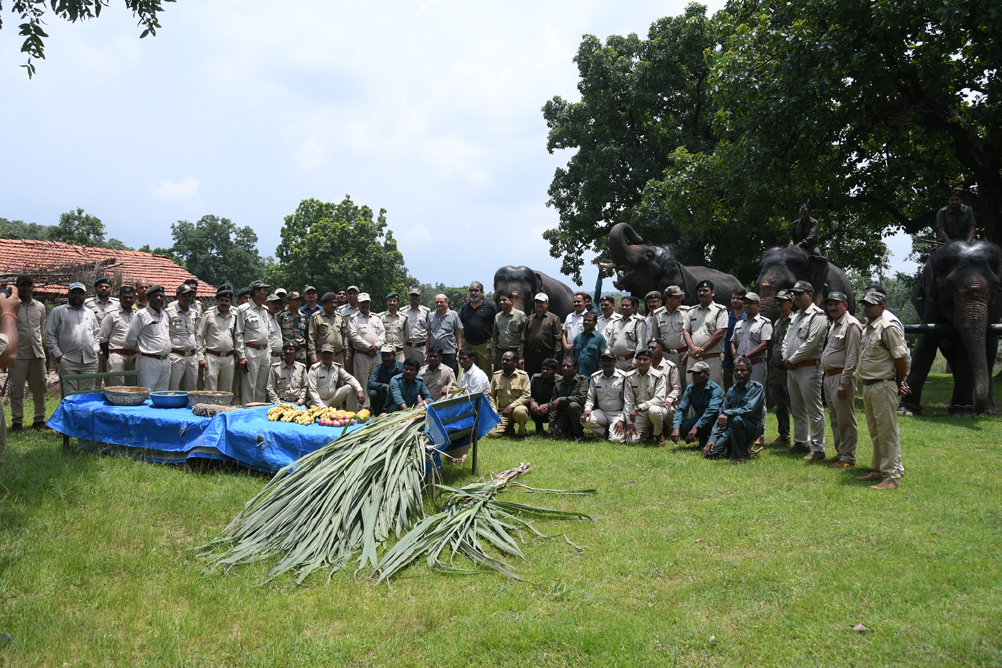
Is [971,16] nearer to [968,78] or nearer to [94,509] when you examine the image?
[968,78]

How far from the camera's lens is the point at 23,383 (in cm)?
857

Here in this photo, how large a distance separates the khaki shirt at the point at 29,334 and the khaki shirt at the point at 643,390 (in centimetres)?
751

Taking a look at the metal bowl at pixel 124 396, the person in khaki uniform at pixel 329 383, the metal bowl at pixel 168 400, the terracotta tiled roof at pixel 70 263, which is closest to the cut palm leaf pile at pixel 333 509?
Answer: the metal bowl at pixel 168 400

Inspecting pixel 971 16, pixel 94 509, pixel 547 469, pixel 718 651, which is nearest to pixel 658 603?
pixel 718 651

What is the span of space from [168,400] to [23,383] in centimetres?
289

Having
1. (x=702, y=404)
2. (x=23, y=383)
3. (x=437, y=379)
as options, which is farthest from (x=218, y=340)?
(x=702, y=404)

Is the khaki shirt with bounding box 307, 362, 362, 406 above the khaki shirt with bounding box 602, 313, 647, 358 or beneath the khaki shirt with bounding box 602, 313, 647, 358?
beneath

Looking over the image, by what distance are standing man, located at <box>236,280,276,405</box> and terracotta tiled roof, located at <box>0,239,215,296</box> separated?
7120 millimetres

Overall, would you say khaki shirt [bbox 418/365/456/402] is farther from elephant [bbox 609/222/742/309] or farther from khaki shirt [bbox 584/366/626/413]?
elephant [bbox 609/222/742/309]

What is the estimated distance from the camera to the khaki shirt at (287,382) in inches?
367

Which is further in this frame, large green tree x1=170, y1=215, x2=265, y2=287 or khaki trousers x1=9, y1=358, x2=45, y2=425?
large green tree x1=170, y1=215, x2=265, y2=287

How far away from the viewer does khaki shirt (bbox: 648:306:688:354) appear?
9195 millimetres

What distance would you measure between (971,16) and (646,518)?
34.1ft

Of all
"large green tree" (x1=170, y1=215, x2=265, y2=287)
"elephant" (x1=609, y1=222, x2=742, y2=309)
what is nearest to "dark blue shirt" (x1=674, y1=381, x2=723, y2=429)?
"elephant" (x1=609, y1=222, x2=742, y2=309)
